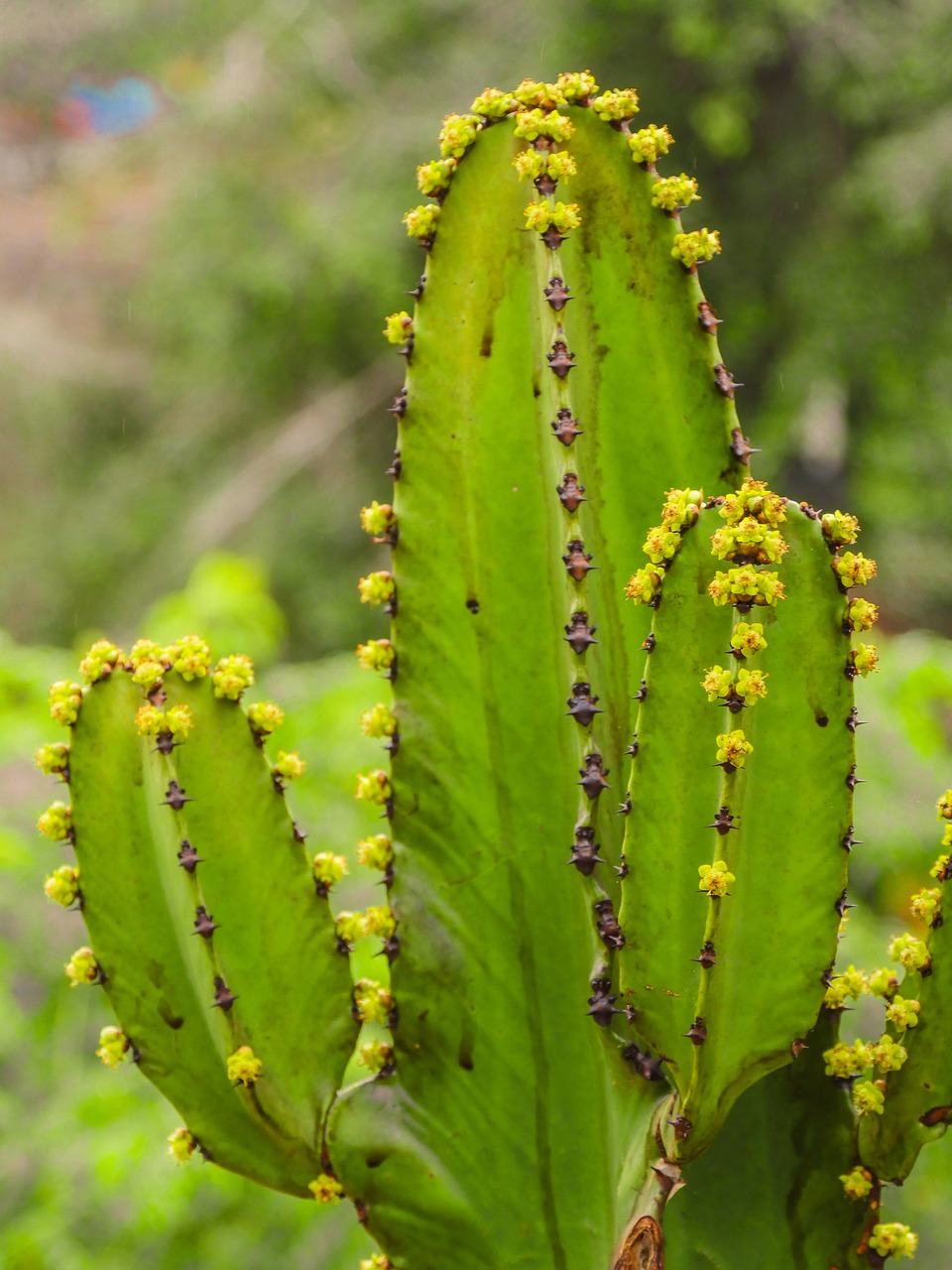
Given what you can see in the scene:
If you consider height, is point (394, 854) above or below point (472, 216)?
below

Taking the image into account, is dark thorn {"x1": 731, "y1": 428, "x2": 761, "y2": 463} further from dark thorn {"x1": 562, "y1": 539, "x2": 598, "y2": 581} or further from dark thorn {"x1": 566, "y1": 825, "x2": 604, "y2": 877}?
dark thorn {"x1": 566, "y1": 825, "x2": 604, "y2": 877}

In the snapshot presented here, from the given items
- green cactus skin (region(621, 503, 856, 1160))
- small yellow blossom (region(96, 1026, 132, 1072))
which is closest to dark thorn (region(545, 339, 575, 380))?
green cactus skin (region(621, 503, 856, 1160))

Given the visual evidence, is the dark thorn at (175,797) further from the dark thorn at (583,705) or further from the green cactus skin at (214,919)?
the dark thorn at (583,705)

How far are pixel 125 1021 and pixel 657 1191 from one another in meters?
0.48

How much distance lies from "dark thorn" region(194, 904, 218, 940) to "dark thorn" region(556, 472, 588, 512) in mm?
454

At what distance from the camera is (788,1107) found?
1.14 m

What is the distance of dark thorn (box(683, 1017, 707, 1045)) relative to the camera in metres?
0.97

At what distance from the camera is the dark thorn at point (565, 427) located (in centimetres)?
113

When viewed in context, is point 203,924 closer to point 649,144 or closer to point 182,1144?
point 182,1144

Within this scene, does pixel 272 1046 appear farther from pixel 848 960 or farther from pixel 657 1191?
pixel 848 960

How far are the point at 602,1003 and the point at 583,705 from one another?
0.79ft

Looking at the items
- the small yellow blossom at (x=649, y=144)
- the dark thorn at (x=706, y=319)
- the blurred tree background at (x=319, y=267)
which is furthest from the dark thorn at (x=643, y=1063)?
the blurred tree background at (x=319, y=267)

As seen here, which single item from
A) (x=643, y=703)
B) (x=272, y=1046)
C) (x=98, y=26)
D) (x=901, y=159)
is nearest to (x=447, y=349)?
(x=643, y=703)

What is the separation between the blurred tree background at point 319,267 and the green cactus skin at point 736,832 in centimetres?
314
